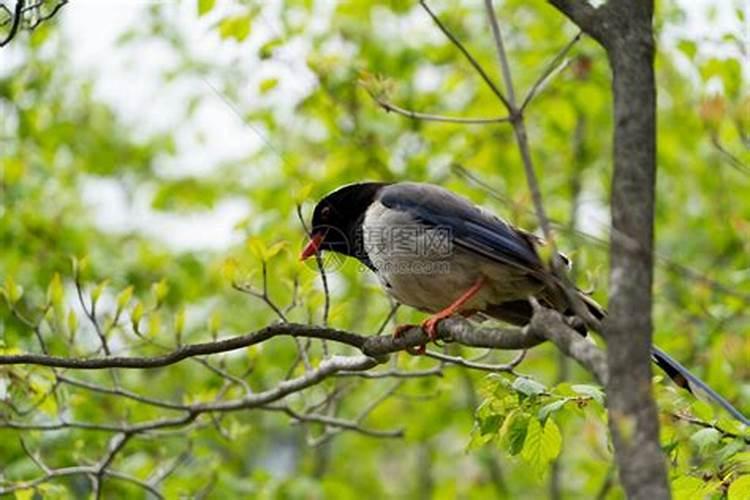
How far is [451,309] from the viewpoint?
15.6 feet

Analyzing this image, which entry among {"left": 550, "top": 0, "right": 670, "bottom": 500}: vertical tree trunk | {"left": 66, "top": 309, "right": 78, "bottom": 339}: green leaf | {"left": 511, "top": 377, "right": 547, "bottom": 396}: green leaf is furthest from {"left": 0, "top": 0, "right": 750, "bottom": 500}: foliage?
{"left": 550, "top": 0, "right": 670, "bottom": 500}: vertical tree trunk

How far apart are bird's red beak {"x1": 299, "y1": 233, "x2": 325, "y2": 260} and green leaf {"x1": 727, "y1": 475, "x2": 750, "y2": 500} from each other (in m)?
2.50

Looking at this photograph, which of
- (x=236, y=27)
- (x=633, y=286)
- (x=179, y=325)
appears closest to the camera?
(x=633, y=286)

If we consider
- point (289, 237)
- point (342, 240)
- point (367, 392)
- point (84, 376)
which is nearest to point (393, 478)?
point (367, 392)

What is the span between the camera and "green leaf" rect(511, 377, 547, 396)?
12.8 ft

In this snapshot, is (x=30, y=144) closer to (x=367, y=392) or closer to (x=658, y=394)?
(x=367, y=392)

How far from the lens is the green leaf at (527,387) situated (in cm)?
391

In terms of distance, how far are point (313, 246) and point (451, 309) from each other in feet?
3.99

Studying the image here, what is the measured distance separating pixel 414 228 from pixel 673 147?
526cm

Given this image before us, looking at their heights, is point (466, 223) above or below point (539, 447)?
above

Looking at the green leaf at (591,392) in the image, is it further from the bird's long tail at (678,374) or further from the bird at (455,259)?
the bird at (455,259)

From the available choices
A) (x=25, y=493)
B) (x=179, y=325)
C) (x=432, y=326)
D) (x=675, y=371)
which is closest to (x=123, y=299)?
(x=179, y=325)

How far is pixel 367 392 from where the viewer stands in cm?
1080

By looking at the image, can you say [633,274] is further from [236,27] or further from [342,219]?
[236,27]
